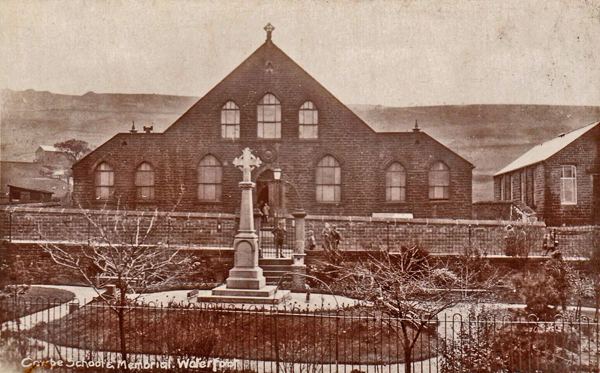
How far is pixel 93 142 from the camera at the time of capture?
2419 cm

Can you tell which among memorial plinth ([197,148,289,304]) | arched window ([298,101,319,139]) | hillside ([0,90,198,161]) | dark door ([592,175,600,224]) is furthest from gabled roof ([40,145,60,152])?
dark door ([592,175,600,224])

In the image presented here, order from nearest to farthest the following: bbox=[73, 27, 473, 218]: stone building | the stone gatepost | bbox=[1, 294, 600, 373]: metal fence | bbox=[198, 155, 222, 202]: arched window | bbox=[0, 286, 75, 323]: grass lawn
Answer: bbox=[1, 294, 600, 373]: metal fence → bbox=[0, 286, 75, 323]: grass lawn → the stone gatepost → bbox=[73, 27, 473, 218]: stone building → bbox=[198, 155, 222, 202]: arched window

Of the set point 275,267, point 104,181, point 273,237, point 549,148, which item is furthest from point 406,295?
point 104,181

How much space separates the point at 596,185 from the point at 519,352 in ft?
31.1

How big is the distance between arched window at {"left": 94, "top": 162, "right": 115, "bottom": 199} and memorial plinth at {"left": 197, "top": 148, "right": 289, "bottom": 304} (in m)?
10.3

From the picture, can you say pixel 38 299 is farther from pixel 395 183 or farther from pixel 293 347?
pixel 395 183

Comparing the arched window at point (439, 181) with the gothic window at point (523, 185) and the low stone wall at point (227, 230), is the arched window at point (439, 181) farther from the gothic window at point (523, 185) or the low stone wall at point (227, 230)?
the low stone wall at point (227, 230)

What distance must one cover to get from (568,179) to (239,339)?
13.9 m

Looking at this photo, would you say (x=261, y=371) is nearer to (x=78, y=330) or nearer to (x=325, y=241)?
(x=78, y=330)

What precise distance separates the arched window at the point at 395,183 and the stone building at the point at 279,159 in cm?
4

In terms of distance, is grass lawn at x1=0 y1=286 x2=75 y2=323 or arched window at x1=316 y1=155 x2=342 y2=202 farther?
arched window at x1=316 y1=155 x2=342 y2=202

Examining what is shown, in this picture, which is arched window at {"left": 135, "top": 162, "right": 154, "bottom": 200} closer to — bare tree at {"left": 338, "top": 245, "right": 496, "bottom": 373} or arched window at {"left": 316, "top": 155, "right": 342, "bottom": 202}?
arched window at {"left": 316, "top": 155, "right": 342, "bottom": 202}

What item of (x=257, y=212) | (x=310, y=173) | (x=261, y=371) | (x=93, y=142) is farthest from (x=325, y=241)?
(x=93, y=142)

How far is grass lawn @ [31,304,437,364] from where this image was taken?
29.5 feet
